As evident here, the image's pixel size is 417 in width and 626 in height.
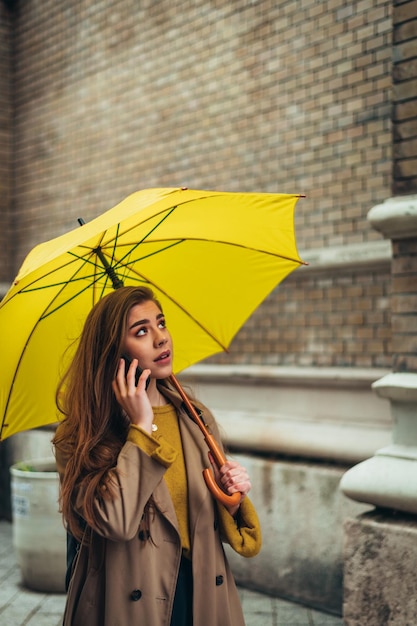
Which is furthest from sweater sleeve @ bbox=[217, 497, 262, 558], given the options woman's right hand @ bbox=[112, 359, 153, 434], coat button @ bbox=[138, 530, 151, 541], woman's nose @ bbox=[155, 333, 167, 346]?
woman's nose @ bbox=[155, 333, 167, 346]

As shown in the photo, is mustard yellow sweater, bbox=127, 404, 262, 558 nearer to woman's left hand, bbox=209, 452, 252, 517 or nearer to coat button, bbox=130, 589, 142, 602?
woman's left hand, bbox=209, 452, 252, 517

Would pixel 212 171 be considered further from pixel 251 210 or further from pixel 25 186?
pixel 251 210

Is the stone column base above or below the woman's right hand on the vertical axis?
below

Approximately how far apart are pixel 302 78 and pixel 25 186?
3846 millimetres

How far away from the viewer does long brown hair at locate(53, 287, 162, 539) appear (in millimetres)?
2283

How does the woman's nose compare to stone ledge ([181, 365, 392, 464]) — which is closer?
the woman's nose

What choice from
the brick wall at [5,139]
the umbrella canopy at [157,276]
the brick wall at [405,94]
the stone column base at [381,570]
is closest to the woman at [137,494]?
the umbrella canopy at [157,276]

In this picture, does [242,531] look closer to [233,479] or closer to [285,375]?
[233,479]

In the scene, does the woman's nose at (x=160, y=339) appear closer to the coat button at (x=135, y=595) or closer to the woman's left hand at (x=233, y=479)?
the woman's left hand at (x=233, y=479)

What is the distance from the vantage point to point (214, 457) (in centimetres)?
244

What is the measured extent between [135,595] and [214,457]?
474 millimetres

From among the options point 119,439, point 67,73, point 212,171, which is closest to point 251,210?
point 119,439

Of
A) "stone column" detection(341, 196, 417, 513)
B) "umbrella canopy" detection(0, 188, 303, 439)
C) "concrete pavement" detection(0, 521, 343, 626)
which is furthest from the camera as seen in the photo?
"concrete pavement" detection(0, 521, 343, 626)

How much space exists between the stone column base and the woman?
4.70 feet
